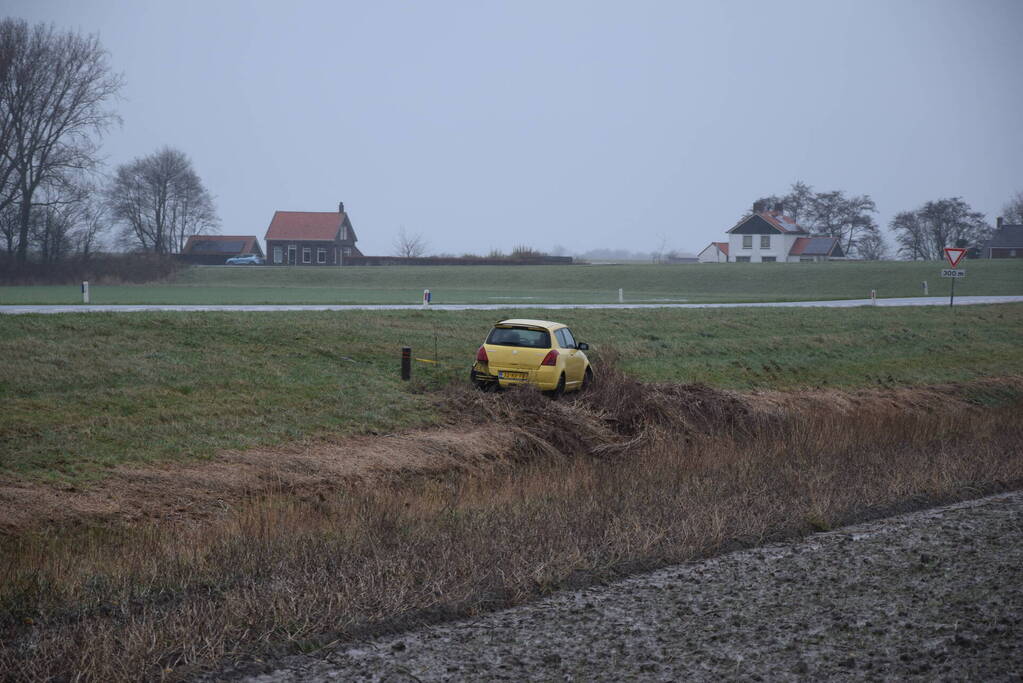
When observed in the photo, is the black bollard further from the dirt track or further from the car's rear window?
the dirt track

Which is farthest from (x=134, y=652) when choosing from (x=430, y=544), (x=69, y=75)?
(x=69, y=75)

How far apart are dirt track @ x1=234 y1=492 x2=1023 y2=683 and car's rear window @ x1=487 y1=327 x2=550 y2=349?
1148 cm

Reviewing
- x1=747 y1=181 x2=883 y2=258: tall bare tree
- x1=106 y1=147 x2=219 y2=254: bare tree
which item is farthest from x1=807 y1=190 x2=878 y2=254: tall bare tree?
x1=106 y1=147 x2=219 y2=254: bare tree

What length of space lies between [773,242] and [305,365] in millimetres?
104870

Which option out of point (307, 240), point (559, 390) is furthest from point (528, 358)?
point (307, 240)

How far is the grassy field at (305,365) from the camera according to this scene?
1577cm

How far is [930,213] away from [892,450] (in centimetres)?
12065

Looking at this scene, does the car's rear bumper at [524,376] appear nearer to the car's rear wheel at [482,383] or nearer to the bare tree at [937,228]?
the car's rear wheel at [482,383]

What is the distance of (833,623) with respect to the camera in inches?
282

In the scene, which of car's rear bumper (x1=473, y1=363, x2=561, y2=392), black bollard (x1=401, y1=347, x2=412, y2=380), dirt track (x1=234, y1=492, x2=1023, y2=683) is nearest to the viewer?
dirt track (x1=234, y1=492, x2=1023, y2=683)

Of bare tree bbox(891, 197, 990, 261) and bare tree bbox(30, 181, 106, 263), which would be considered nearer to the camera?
bare tree bbox(30, 181, 106, 263)

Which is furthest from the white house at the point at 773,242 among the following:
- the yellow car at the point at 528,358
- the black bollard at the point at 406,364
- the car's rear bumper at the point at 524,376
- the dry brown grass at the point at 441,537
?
the dry brown grass at the point at 441,537

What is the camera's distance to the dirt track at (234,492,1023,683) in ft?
20.6

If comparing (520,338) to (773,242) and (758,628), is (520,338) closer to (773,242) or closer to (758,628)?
(758,628)
